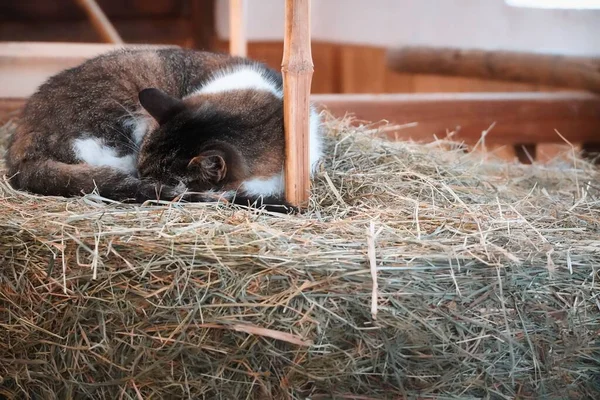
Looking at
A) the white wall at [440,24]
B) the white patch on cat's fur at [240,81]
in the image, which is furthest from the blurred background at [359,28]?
the white patch on cat's fur at [240,81]

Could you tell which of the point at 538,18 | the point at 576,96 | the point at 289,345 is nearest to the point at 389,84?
the point at 538,18

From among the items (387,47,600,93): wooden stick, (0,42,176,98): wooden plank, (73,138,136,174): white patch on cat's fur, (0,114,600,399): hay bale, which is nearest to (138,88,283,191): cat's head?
(73,138,136,174): white patch on cat's fur

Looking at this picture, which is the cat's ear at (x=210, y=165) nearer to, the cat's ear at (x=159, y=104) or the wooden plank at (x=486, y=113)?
the cat's ear at (x=159, y=104)

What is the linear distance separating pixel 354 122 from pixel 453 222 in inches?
87.7

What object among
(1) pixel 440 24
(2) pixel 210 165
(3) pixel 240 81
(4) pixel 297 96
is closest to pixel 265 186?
(2) pixel 210 165

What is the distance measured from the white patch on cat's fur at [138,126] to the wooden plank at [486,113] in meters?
1.67

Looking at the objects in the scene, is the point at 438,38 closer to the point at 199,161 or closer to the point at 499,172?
the point at 499,172

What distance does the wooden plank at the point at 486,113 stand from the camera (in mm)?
4758

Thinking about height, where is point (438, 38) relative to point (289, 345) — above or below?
above

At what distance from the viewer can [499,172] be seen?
3885mm

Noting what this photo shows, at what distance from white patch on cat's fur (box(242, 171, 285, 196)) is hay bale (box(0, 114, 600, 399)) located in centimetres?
45

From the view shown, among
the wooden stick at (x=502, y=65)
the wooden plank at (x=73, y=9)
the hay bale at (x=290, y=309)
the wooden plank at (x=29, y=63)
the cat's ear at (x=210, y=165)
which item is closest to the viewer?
the hay bale at (x=290, y=309)

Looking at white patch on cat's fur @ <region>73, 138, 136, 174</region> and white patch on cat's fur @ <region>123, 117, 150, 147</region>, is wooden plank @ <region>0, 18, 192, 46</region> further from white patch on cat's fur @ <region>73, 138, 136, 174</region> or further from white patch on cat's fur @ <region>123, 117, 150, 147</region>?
white patch on cat's fur @ <region>73, 138, 136, 174</region>

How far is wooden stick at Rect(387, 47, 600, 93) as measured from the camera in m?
5.30
